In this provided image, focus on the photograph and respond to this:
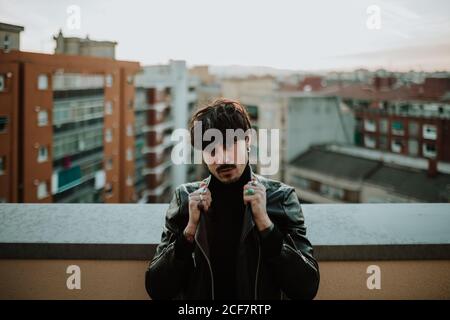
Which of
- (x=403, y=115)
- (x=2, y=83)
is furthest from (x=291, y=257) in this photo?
(x=403, y=115)

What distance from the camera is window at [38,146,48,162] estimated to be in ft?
39.8

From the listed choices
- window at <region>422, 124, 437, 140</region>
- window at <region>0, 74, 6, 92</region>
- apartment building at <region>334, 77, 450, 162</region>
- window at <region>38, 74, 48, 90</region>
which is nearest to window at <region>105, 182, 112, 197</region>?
window at <region>38, 74, 48, 90</region>

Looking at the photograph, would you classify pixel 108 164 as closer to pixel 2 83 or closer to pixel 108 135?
pixel 108 135

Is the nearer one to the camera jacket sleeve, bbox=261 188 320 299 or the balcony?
jacket sleeve, bbox=261 188 320 299

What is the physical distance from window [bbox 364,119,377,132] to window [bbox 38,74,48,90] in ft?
40.1

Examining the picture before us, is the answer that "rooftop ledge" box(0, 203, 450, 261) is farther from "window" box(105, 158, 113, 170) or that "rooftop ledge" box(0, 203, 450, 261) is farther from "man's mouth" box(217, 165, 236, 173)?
"window" box(105, 158, 113, 170)

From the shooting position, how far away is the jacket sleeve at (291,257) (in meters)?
0.69

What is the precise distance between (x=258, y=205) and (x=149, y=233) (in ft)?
1.36

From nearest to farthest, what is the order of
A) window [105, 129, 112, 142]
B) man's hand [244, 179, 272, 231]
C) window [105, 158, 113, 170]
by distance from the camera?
man's hand [244, 179, 272, 231], window [105, 129, 112, 142], window [105, 158, 113, 170]

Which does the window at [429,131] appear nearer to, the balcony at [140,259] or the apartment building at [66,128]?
the apartment building at [66,128]

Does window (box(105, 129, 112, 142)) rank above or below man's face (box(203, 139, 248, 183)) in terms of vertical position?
above
